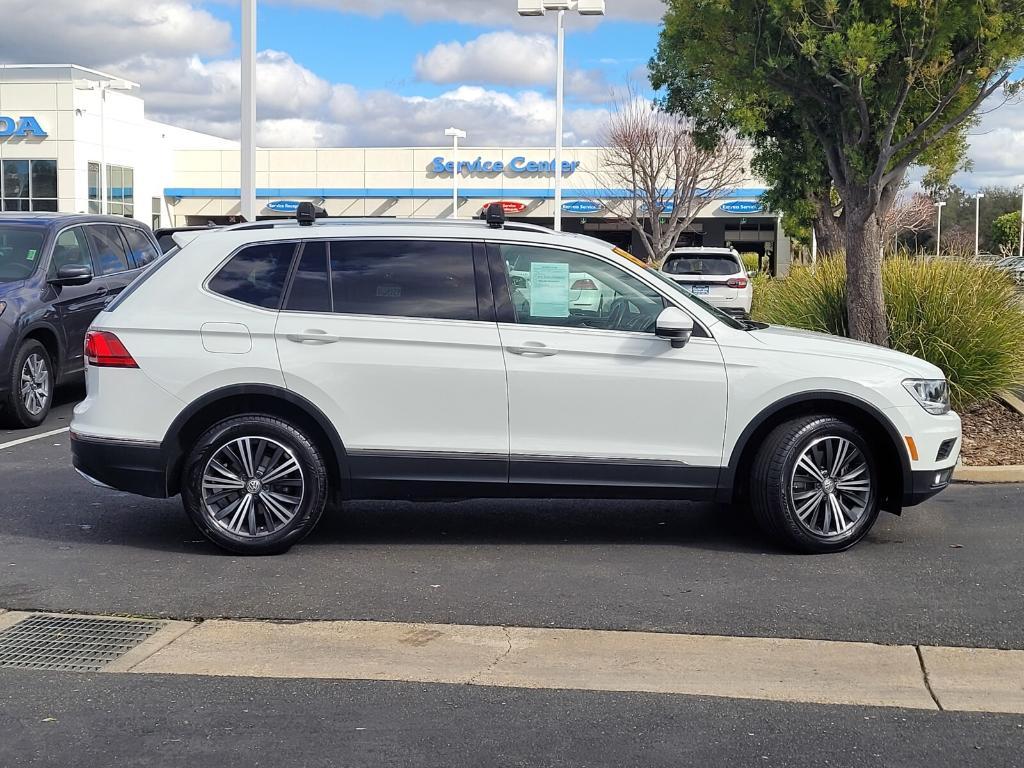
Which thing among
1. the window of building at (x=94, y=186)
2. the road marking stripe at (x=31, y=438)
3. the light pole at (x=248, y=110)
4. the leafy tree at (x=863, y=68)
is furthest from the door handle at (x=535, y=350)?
the window of building at (x=94, y=186)

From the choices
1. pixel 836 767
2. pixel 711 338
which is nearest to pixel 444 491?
pixel 711 338

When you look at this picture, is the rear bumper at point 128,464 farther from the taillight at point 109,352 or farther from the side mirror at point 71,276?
the side mirror at point 71,276

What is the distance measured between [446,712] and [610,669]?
0.80m

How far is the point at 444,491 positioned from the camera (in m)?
6.54

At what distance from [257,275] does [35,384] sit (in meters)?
5.33

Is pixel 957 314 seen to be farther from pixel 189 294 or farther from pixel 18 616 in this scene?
pixel 18 616

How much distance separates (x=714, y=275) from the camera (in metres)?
21.8

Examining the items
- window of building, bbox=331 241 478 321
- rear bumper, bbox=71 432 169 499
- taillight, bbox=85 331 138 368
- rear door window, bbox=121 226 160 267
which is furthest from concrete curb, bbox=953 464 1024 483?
rear door window, bbox=121 226 160 267

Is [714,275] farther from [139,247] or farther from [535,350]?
[535,350]

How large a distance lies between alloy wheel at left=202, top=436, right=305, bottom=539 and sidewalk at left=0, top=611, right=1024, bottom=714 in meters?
1.12

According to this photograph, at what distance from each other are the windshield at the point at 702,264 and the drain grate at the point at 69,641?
1765 centimetres

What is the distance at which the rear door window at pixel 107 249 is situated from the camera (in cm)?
1220

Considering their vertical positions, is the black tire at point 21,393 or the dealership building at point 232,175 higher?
the dealership building at point 232,175

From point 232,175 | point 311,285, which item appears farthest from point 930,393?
point 232,175
